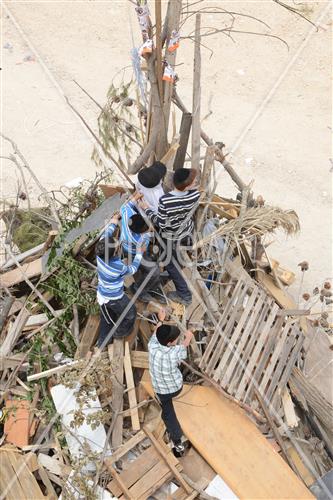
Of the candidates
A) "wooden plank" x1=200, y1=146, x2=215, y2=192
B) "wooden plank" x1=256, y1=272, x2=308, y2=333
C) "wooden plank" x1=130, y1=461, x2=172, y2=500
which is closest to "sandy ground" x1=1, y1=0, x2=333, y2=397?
"wooden plank" x1=256, y1=272, x2=308, y2=333

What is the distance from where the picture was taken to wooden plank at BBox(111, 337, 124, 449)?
17.5ft

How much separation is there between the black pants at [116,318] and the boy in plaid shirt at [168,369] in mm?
426

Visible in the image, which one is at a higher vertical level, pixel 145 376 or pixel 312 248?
pixel 312 248

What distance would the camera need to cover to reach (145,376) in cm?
568

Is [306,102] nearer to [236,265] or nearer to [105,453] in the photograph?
[236,265]

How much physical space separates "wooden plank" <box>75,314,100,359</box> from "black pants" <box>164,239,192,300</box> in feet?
2.83

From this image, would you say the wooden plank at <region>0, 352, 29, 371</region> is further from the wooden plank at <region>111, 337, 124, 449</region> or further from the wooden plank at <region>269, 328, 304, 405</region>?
the wooden plank at <region>269, 328, 304, 405</region>

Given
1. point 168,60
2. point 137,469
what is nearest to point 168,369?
point 137,469

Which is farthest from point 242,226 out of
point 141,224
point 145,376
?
point 145,376

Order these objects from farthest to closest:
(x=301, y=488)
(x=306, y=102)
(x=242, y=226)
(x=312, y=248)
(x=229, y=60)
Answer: (x=229, y=60), (x=306, y=102), (x=312, y=248), (x=242, y=226), (x=301, y=488)

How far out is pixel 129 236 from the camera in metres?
5.44

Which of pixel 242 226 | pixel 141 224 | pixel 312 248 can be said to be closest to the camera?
pixel 141 224

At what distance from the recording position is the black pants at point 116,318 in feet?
18.0

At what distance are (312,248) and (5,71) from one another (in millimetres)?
7150
